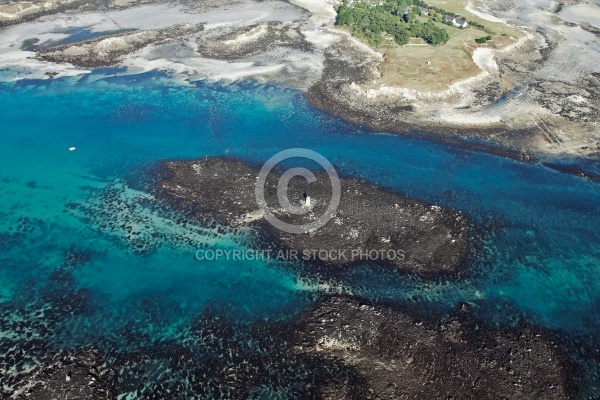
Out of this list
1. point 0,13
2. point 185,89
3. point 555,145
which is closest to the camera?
point 555,145

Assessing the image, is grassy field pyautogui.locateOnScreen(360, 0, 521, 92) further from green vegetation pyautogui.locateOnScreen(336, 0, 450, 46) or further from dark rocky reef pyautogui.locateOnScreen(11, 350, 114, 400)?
dark rocky reef pyautogui.locateOnScreen(11, 350, 114, 400)

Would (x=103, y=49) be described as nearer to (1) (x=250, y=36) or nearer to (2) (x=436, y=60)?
(1) (x=250, y=36)

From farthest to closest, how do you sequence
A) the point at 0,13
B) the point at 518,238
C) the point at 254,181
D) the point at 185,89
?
the point at 0,13
the point at 185,89
the point at 254,181
the point at 518,238

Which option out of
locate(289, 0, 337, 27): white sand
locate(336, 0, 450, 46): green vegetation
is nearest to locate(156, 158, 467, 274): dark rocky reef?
locate(336, 0, 450, 46): green vegetation

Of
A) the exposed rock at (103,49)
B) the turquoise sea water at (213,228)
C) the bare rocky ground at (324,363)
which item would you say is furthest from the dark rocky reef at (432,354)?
the exposed rock at (103,49)

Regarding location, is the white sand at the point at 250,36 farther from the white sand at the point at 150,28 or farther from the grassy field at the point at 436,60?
the grassy field at the point at 436,60

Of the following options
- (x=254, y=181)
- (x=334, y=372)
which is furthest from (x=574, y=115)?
(x=334, y=372)

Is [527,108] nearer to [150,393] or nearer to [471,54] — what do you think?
[471,54]
